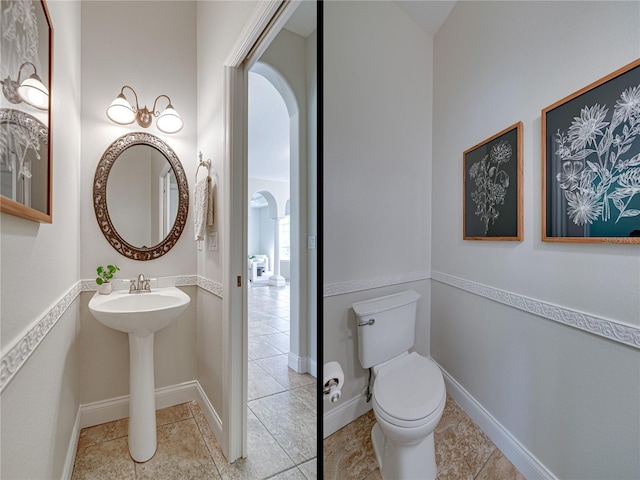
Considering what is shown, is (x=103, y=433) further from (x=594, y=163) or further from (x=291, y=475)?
(x=594, y=163)

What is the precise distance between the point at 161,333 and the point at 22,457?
1.16 meters

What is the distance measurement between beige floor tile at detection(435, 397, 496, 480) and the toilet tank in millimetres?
108

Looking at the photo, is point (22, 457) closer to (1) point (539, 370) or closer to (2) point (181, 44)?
(1) point (539, 370)

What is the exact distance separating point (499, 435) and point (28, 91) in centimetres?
120

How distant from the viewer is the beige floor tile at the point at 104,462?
51.8 inches

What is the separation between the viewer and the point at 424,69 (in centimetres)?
38

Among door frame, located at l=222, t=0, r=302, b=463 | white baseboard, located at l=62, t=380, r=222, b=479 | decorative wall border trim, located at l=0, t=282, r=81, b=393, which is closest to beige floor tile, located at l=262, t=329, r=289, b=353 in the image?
white baseboard, located at l=62, t=380, r=222, b=479

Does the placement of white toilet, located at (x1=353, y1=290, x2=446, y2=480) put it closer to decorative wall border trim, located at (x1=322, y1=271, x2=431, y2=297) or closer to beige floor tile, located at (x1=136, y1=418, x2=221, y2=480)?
decorative wall border trim, located at (x1=322, y1=271, x2=431, y2=297)

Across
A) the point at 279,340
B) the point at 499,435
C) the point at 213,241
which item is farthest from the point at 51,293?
the point at 279,340

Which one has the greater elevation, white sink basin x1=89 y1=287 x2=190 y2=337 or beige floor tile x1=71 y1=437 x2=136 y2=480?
A: white sink basin x1=89 y1=287 x2=190 y2=337

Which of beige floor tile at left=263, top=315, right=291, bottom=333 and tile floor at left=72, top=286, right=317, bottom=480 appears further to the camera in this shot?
beige floor tile at left=263, top=315, right=291, bottom=333

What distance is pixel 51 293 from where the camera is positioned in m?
0.99

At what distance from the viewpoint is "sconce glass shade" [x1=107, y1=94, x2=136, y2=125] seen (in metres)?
1.61

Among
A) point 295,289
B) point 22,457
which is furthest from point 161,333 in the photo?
point 295,289
